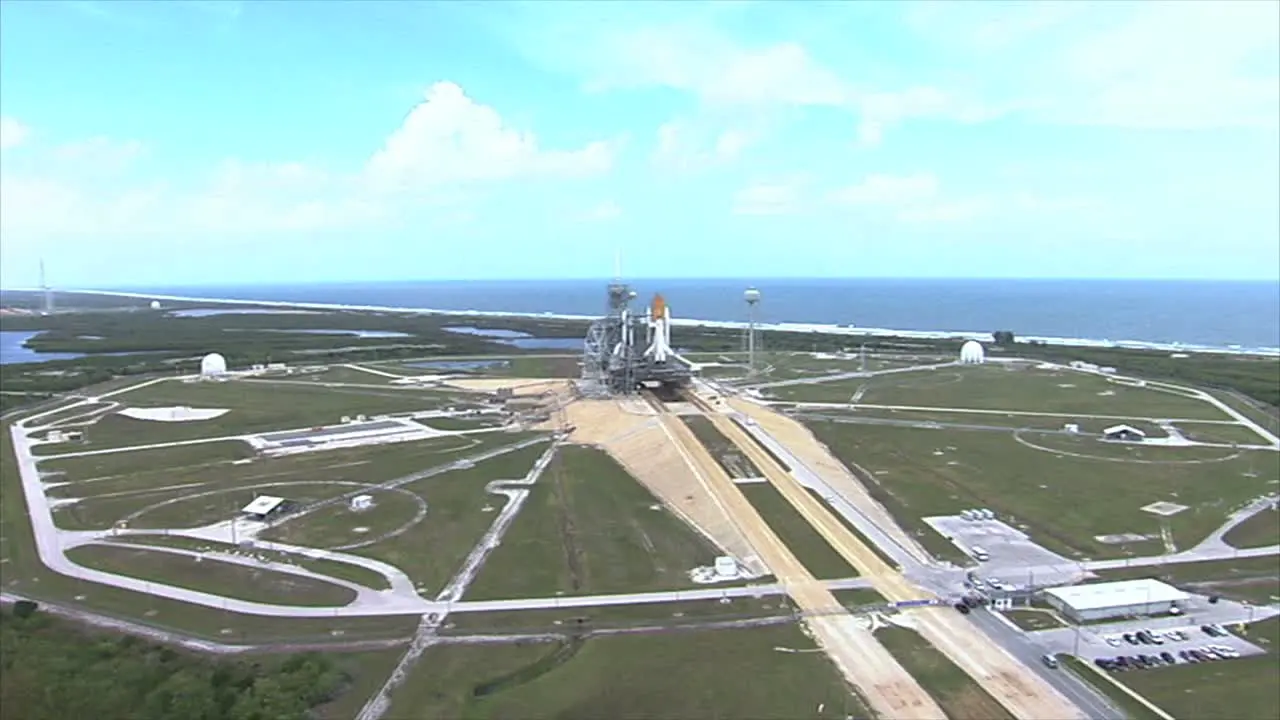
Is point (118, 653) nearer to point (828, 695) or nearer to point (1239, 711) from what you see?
point (828, 695)

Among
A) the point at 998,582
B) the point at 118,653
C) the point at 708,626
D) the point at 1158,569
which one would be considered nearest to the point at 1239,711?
the point at 998,582

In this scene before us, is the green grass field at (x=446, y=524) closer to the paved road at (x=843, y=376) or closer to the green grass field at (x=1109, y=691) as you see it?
the green grass field at (x=1109, y=691)

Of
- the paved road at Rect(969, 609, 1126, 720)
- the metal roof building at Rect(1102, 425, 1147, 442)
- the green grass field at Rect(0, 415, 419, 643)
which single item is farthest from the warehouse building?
the metal roof building at Rect(1102, 425, 1147, 442)

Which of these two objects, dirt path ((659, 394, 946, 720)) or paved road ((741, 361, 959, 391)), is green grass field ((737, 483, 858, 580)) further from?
paved road ((741, 361, 959, 391))

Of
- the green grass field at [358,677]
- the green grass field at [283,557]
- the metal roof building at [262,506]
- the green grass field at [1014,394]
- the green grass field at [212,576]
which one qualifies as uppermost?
the green grass field at [1014,394]

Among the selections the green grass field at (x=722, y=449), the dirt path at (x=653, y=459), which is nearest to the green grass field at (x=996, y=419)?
the green grass field at (x=722, y=449)

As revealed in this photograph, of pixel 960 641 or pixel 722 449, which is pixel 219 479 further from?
pixel 960 641
